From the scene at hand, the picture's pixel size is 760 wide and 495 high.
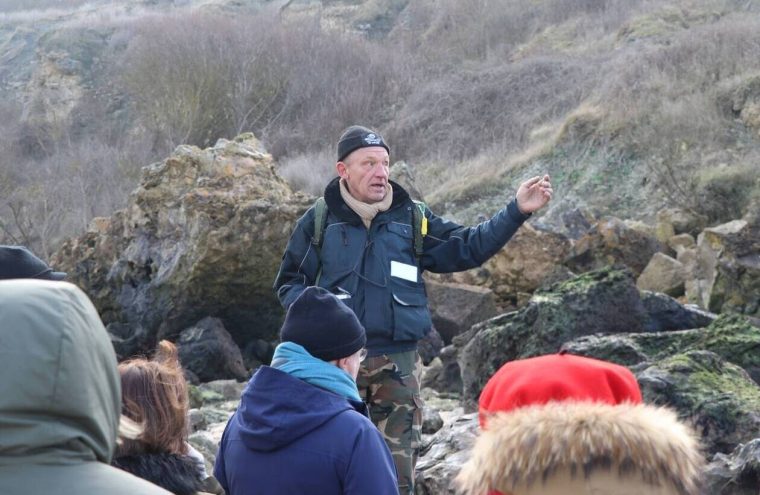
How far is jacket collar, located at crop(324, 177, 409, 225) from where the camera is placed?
5441mm

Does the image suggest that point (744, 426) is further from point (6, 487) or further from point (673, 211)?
point (673, 211)

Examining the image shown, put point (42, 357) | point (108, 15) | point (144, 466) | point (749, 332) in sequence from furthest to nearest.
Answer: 1. point (108, 15)
2. point (749, 332)
3. point (144, 466)
4. point (42, 357)

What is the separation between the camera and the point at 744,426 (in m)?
5.46

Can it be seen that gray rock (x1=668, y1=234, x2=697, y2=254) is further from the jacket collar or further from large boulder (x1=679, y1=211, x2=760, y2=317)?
the jacket collar

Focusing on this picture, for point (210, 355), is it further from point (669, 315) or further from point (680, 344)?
point (680, 344)

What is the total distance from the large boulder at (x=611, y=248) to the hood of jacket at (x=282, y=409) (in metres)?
8.76

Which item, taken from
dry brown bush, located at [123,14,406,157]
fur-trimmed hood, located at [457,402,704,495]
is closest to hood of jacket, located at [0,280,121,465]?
fur-trimmed hood, located at [457,402,704,495]

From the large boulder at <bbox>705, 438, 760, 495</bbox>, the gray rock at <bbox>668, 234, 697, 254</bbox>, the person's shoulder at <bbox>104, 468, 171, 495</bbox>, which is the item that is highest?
the person's shoulder at <bbox>104, 468, 171, 495</bbox>

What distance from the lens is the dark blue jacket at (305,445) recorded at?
3.34 metres

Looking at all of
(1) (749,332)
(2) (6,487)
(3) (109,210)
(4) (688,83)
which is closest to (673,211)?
(4) (688,83)

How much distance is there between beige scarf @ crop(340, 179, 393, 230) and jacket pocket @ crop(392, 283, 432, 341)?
36cm

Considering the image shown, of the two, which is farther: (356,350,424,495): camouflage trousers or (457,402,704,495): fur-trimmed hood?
(356,350,424,495): camouflage trousers

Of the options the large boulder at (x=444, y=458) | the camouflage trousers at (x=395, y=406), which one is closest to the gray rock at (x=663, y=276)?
the large boulder at (x=444, y=458)

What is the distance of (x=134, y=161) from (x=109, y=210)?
12.6ft
